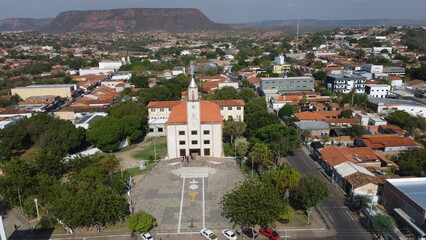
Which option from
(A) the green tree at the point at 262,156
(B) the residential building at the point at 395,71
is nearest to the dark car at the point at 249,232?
(A) the green tree at the point at 262,156

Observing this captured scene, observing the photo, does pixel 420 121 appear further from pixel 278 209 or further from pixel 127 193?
pixel 127 193

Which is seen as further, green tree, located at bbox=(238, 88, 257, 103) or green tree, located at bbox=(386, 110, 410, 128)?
green tree, located at bbox=(238, 88, 257, 103)

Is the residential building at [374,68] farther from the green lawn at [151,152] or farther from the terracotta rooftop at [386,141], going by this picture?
the green lawn at [151,152]

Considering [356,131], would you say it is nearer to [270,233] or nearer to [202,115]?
[202,115]

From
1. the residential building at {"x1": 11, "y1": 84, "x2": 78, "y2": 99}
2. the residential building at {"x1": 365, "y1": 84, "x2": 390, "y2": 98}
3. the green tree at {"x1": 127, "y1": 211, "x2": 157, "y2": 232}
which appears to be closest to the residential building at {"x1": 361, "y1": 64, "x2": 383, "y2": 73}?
the residential building at {"x1": 365, "y1": 84, "x2": 390, "y2": 98}

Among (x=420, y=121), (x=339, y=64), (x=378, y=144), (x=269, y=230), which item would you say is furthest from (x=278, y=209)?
(x=339, y=64)

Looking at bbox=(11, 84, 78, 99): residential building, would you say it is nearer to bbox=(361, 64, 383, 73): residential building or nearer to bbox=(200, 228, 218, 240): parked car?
bbox=(200, 228, 218, 240): parked car

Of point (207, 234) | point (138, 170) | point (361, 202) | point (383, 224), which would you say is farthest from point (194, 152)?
point (383, 224)
